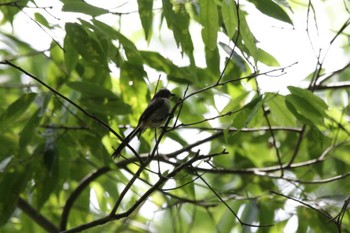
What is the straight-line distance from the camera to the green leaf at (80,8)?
3.11m

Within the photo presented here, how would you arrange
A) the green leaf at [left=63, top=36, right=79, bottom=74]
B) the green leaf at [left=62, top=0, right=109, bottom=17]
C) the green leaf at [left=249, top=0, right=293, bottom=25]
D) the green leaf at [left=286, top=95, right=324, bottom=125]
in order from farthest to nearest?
the green leaf at [left=63, top=36, right=79, bottom=74], the green leaf at [left=286, top=95, right=324, bottom=125], the green leaf at [left=249, top=0, right=293, bottom=25], the green leaf at [left=62, top=0, right=109, bottom=17]

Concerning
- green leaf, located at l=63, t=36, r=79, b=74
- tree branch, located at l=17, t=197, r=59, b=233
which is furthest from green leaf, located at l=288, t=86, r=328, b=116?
tree branch, located at l=17, t=197, r=59, b=233

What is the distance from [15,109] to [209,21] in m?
1.24

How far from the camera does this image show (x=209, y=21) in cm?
317

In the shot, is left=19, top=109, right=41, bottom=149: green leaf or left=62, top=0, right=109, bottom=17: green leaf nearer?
left=62, top=0, right=109, bottom=17: green leaf

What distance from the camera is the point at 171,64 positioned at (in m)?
3.85

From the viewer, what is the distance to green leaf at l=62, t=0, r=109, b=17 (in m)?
3.11

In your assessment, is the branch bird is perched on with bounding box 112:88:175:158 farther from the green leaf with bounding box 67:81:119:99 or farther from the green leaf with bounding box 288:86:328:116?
the green leaf with bounding box 288:86:328:116

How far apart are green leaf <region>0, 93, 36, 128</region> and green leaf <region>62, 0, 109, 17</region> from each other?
28.0 inches

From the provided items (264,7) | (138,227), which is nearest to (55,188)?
(138,227)

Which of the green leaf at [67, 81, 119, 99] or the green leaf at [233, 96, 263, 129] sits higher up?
the green leaf at [67, 81, 119, 99]

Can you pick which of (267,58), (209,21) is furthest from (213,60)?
(209,21)

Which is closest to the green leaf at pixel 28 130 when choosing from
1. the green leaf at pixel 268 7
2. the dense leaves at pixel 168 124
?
the dense leaves at pixel 168 124

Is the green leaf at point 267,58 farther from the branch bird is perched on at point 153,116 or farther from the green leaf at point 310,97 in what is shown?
the branch bird is perched on at point 153,116
